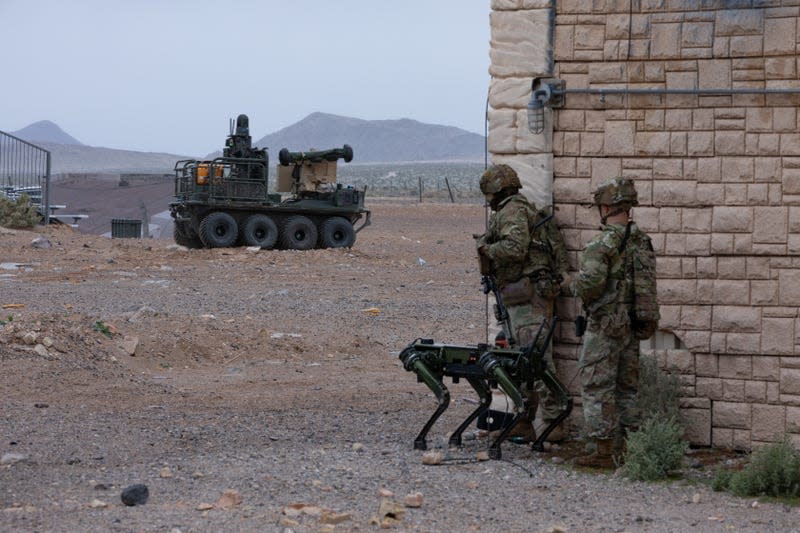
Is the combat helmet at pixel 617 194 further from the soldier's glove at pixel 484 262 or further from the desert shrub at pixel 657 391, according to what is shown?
the desert shrub at pixel 657 391

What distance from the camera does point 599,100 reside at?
8.30 meters

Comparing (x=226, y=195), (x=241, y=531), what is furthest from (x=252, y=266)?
(x=241, y=531)

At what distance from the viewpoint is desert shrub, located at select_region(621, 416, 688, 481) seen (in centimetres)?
727

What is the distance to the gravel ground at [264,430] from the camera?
645 cm

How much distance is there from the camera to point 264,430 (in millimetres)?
8789

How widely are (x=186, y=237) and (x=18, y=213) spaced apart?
4.51 m

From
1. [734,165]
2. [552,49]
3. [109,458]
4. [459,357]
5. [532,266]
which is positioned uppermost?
[552,49]

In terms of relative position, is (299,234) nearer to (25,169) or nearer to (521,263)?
(25,169)

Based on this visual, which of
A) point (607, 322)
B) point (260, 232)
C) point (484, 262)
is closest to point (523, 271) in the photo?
point (484, 262)

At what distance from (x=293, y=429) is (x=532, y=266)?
2.08 m

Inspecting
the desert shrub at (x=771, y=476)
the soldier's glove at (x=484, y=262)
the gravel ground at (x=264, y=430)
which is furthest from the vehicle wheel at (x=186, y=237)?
the desert shrub at (x=771, y=476)

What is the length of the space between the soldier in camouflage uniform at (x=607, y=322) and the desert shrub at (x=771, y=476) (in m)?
0.85

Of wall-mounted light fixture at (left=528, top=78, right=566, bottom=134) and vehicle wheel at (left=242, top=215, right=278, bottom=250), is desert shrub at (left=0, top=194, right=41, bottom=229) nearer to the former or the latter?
vehicle wheel at (left=242, top=215, right=278, bottom=250)

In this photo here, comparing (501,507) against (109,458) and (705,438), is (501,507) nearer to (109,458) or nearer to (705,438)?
(705,438)
